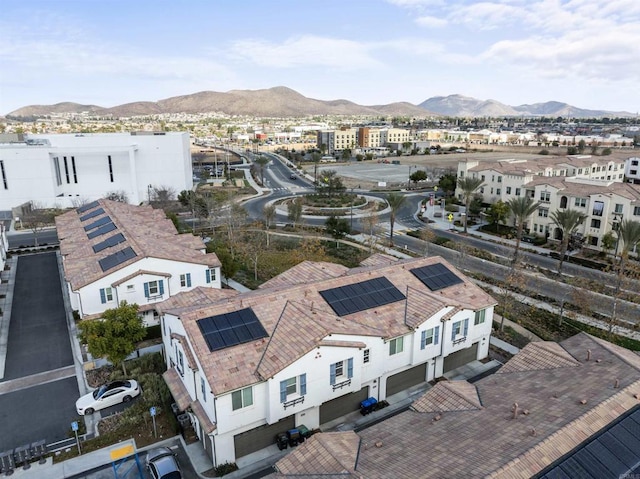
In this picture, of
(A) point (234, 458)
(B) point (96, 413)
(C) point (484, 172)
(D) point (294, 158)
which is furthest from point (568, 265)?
(D) point (294, 158)

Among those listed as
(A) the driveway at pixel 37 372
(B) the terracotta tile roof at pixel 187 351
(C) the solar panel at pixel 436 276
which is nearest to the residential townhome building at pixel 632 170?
(C) the solar panel at pixel 436 276

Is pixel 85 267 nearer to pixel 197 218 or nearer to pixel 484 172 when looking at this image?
pixel 197 218

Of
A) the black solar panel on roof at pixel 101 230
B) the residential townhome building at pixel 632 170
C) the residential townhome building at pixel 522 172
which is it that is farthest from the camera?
the residential townhome building at pixel 632 170

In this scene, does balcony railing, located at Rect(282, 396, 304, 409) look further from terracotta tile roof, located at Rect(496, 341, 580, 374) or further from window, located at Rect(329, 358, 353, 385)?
terracotta tile roof, located at Rect(496, 341, 580, 374)

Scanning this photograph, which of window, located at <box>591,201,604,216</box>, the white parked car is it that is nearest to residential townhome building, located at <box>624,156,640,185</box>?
window, located at <box>591,201,604,216</box>

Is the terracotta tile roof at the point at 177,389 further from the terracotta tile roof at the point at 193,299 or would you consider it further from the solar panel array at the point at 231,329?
the terracotta tile roof at the point at 193,299
